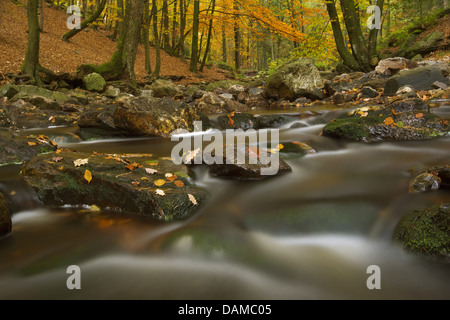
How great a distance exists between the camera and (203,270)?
237cm

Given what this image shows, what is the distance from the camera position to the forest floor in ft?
46.9

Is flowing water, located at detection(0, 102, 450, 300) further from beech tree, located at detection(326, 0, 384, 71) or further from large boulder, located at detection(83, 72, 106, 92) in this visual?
beech tree, located at detection(326, 0, 384, 71)

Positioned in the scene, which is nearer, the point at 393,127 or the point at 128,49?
the point at 393,127

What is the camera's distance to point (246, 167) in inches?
155

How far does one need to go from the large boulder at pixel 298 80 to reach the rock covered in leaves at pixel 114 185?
8.86m

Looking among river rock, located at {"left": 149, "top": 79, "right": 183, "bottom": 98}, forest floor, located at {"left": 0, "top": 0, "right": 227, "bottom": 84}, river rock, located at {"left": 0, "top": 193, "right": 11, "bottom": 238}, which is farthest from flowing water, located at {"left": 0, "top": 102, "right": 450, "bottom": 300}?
forest floor, located at {"left": 0, "top": 0, "right": 227, "bottom": 84}

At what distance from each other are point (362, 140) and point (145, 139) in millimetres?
4188

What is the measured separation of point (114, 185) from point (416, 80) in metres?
9.25

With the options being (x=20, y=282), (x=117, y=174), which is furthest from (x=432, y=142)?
(x=20, y=282)

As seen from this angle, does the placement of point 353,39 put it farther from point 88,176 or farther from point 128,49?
point 88,176

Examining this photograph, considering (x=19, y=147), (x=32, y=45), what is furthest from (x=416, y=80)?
(x=32, y=45)

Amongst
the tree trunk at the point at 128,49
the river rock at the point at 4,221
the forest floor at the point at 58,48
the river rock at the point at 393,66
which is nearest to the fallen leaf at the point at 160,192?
the river rock at the point at 4,221

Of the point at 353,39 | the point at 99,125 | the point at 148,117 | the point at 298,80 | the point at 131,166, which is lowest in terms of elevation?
the point at 131,166
